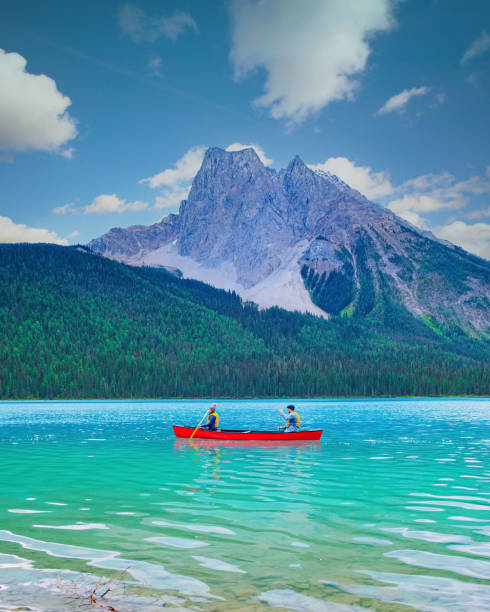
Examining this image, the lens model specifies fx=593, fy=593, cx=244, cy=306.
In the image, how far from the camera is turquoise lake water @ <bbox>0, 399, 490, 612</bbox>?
1374 centimetres

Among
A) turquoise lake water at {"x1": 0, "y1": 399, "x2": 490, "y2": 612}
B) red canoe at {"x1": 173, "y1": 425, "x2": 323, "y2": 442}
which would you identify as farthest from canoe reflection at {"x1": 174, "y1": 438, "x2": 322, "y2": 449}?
turquoise lake water at {"x1": 0, "y1": 399, "x2": 490, "y2": 612}

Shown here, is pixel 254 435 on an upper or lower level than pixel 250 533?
upper

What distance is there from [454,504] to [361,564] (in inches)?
403

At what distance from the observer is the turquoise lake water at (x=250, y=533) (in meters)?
13.7

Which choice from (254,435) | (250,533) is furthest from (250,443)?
(250,533)

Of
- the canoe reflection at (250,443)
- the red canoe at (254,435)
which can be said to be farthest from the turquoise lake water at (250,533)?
the canoe reflection at (250,443)

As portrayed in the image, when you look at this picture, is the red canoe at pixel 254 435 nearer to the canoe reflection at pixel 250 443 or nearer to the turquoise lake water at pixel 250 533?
the canoe reflection at pixel 250 443

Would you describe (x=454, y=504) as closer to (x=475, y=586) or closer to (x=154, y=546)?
(x=475, y=586)

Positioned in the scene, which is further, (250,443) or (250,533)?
(250,443)

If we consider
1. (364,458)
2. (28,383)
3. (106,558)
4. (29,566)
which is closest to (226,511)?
(106,558)

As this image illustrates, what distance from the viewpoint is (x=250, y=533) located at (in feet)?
64.9

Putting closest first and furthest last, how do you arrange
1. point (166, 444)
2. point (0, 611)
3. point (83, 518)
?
point (0, 611) → point (83, 518) → point (166, 444)

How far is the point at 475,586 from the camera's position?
46.7ft

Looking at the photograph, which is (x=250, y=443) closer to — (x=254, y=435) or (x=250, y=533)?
(x=254, y=435)
